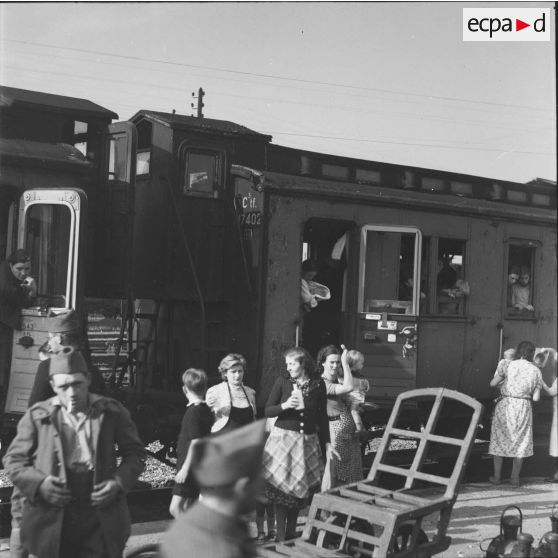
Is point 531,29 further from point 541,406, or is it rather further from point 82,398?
point 541,406

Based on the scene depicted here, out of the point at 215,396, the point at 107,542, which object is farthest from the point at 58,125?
the point at 107,542

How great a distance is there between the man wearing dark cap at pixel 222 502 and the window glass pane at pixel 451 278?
23.6ft

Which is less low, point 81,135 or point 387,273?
point 81,135

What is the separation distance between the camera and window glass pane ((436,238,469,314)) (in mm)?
9773

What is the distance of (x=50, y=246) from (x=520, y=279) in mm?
6076

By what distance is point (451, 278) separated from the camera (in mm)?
9969

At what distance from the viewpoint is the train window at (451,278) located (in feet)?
32.0

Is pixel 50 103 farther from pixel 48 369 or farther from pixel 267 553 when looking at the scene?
pixel 267 553

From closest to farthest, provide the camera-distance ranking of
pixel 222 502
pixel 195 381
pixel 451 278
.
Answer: pixel 222 502, pixel 195 381, pixel 451 278

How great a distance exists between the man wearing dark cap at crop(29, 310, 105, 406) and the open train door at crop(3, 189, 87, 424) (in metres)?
0.48

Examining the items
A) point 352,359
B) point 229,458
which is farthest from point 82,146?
point 229,458

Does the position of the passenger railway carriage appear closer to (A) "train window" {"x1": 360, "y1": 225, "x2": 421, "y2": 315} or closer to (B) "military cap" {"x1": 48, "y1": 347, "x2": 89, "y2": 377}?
(A) "train window" {"x1": 360, "y1": 225, "x2": 421, "y2": 315}

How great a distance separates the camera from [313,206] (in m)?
8.83

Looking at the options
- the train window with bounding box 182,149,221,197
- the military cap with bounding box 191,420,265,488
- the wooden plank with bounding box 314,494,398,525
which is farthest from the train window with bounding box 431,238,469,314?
the military cap with bounding box 191,420,265,488
